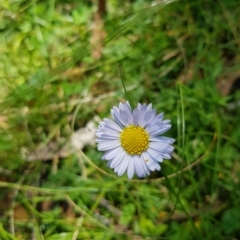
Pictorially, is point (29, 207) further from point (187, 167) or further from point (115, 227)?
point (187, 167)

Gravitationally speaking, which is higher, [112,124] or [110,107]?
[110,107]

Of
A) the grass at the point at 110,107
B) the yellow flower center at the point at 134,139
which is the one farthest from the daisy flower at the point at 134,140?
the grass at the point at 110,107

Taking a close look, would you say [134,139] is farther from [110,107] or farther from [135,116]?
[110,107]

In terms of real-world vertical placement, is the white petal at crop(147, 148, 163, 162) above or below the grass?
below

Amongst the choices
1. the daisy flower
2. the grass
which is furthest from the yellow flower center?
the grass

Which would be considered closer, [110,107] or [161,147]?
[161,147]

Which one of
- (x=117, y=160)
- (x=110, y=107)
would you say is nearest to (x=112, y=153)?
(x=117, y=160)

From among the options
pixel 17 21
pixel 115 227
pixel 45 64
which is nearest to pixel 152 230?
pixel 115 227

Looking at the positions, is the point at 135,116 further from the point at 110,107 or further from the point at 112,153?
the point at 110,107

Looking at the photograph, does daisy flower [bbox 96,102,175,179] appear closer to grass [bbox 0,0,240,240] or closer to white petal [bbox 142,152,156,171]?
white petal [bbox 142,152,156,171]
